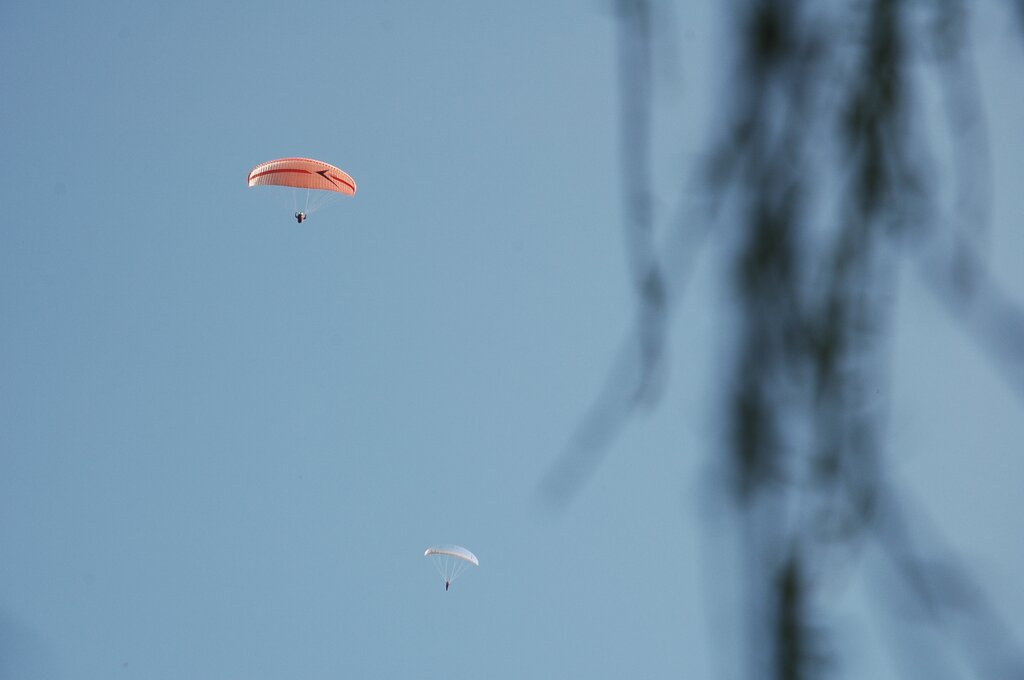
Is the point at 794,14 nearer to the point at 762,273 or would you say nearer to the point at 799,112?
the point at 799,112

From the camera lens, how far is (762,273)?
270 centimetres

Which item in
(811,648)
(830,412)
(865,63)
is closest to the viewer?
(811,648)

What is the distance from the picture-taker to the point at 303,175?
5250 cm

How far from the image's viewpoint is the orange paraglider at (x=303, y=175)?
2061 inches

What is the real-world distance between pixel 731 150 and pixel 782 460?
0.59 m

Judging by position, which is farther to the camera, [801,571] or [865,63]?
[865,63]

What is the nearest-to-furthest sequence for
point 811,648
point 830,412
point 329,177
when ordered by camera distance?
point 811,648 → point 830,412 → point 329,177

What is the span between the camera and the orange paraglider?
172ft

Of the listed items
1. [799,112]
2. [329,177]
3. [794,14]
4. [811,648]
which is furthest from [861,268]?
[329,177]

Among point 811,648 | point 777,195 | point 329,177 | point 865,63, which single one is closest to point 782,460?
point 811,648

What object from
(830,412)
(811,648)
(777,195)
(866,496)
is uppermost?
(777,195)

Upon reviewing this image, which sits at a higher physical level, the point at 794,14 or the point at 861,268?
the point at 794,14

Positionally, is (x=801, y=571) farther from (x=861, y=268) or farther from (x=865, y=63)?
(x=865, y=63)

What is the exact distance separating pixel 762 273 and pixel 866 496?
0.46 meters
